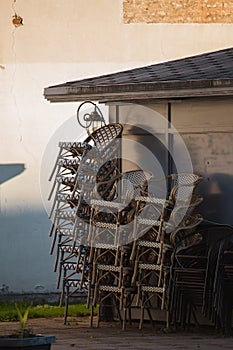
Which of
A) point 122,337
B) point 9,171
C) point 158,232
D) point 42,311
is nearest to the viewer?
point 122,337

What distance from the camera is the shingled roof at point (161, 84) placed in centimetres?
1086

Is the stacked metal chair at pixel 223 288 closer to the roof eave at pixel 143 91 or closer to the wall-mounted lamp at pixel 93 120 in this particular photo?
the roof eave at pixel 143 91

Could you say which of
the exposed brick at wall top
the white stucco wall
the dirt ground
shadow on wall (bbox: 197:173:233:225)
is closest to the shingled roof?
shadow on wall (bbox: 197:173:233:225)

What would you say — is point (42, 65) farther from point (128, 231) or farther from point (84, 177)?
point (128, 231)

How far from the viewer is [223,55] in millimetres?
12609

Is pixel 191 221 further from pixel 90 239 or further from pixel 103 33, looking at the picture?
pixel 103 33

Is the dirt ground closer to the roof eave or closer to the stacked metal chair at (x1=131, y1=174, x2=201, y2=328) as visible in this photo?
the stacked metal chair at (x1=131, y1=174, x2=201, y2=328)

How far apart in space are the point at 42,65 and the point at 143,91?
5.57 m

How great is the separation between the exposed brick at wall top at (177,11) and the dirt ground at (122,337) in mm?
6058

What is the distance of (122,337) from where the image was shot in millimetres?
10594

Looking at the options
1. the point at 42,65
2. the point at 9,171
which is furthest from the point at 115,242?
the point at 42,65

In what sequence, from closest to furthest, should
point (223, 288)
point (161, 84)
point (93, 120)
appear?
point (223, 288) < point (161, 84) < point (93, 120)

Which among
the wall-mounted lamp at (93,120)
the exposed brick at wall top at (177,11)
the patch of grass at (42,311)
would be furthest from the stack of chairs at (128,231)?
the exposed brick at wall top at (177,11)

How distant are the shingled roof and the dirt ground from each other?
7.74ft
